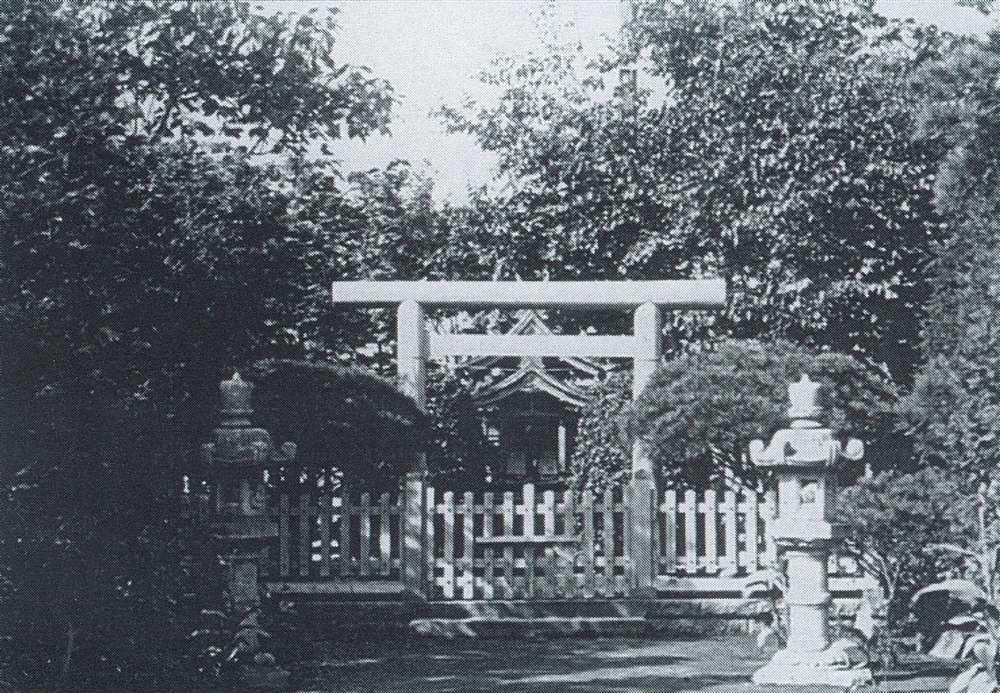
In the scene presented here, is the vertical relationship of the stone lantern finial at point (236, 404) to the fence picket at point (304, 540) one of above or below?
above

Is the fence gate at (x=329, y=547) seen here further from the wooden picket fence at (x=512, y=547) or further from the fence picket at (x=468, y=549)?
the fence picket at (x=468, y=549)

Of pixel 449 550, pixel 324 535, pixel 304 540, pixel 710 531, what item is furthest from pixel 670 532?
pixel 304 540

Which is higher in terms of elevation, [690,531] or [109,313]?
[109,313]

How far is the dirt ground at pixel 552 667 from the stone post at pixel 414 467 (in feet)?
2.04

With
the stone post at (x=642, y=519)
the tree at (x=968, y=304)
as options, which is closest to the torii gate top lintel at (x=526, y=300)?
the stone post at (x=642, y=519)

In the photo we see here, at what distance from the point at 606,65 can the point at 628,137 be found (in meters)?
1.38

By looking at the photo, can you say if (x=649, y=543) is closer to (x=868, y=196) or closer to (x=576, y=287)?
(x=576, y=287)

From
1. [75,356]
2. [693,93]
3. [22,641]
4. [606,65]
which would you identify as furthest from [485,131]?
[22,641]

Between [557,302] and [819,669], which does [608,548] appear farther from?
[819,669]

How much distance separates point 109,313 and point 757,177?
27.2 feet

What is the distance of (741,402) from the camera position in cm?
938

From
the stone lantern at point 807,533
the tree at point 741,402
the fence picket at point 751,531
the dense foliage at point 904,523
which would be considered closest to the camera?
the stone lantern at point 807,533

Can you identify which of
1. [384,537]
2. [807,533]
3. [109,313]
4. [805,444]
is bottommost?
[384,537]

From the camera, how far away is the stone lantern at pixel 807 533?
277 inches
